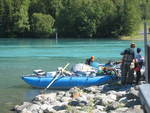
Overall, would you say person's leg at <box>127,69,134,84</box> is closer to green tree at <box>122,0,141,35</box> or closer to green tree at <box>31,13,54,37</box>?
green tree at <box>122,0,141,35</box>

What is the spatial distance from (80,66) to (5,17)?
77.0 m

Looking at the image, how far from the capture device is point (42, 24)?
91.2m

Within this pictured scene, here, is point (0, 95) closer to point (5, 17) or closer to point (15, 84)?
point (15, 84)

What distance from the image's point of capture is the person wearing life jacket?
1608cm

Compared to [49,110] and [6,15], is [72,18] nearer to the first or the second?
[6,15]

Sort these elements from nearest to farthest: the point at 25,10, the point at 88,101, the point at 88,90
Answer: the point at 88,101
the point at 88,90
the point at 25,10

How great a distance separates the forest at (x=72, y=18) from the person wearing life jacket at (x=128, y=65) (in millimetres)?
66376

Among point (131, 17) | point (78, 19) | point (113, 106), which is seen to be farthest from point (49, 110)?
point (78, 19)

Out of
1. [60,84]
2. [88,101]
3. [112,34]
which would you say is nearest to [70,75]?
[60,84]

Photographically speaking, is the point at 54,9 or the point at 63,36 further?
the point at 54,9

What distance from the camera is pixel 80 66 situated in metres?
20.7

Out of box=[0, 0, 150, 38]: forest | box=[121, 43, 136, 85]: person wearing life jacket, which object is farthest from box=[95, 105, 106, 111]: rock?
box=[0, 0, 150, 38]: forest

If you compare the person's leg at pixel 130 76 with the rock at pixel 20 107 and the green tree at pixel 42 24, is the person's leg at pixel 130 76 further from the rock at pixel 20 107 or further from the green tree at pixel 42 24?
the green tree at pixel 42 24

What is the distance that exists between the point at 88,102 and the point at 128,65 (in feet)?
11.4
